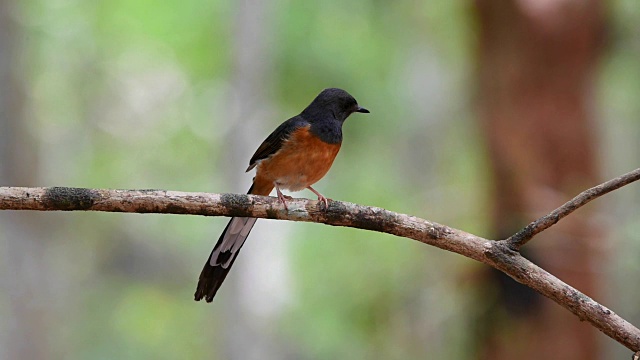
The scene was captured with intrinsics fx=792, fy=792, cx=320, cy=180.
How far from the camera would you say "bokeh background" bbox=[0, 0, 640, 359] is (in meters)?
10.2

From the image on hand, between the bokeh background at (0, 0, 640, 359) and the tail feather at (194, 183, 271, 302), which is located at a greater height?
the bokeh background at (0, 0, 640, 359)

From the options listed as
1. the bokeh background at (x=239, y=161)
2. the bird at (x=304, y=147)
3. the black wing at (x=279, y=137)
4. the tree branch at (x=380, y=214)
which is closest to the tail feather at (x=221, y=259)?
the bird at (x=304, y=147)

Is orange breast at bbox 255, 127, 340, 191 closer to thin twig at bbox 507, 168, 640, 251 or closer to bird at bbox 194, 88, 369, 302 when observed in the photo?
bird at bbox 194, 88, 369, 302

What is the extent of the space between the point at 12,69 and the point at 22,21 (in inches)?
45.1

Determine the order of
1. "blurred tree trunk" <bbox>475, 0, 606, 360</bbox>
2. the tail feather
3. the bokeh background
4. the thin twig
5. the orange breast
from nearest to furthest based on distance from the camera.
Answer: the thin twig, the tail feather, the orange breast, "blurred tree trunk" <bbox>475, 0, 606, 360</bbox>, the bokeh background

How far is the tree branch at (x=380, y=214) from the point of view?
9.76ft

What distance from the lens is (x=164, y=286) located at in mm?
17531

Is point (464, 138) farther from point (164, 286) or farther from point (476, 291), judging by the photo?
point (476, 291)

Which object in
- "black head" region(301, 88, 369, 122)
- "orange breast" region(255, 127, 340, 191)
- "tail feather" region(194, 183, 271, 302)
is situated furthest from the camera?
"black head" region(301, 88, 369, 122)

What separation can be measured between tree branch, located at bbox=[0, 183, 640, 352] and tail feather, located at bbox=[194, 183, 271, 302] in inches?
34.0

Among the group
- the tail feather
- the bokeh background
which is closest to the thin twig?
the tail feather

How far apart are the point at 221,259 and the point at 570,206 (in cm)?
185

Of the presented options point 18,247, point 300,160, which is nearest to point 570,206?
point 300,160

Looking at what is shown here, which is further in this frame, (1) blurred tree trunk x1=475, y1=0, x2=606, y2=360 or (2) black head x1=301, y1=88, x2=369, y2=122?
(1) blurred tree trunk x1=475, y1=0, x2=606, y2=360
